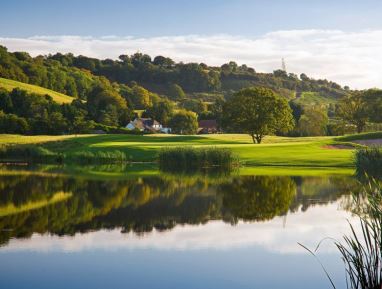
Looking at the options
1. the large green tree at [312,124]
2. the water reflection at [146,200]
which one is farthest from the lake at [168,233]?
the large green tree at [312,124]

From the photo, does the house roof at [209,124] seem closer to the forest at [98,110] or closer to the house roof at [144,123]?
the forest at [98,110]

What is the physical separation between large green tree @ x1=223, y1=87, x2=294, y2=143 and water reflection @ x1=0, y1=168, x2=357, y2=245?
35.7 meters

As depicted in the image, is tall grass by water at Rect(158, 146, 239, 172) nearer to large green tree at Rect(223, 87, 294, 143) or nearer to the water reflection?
the water reflection

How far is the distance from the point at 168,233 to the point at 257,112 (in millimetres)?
59979

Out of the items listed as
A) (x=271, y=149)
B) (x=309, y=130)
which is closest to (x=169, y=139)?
(x=271, y=149)

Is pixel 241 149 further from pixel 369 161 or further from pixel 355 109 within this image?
pixel 355 109

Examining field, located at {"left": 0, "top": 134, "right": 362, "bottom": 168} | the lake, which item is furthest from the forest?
the lake

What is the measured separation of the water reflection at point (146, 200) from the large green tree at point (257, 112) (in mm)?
35672

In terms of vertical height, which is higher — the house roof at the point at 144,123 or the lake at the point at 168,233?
the lake at the point at 168,233

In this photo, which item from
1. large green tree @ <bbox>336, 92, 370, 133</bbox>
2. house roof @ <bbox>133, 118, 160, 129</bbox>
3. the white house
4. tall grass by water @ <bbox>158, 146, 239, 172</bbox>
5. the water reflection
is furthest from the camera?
house roof @ <bbox>133, 118, 160, 129</bbox>

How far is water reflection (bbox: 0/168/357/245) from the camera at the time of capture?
23391 millimetres

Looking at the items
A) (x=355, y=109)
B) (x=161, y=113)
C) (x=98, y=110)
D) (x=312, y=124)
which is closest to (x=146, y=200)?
(x=355, y=109)

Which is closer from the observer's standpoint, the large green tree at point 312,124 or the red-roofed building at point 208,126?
the large green tree at point 312,124

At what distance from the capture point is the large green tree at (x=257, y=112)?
8038 centimetres
